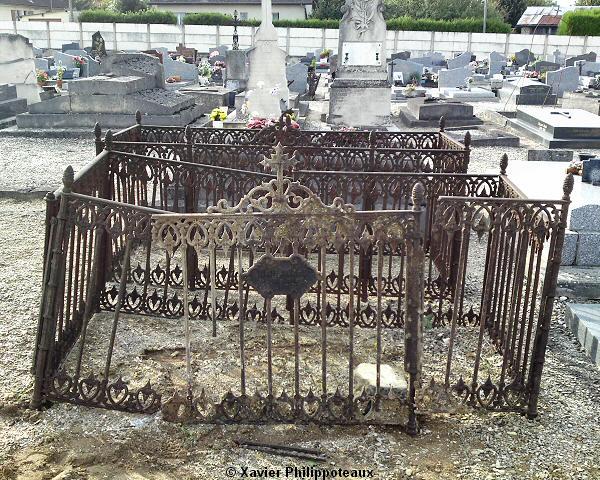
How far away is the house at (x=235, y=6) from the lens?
179 ft

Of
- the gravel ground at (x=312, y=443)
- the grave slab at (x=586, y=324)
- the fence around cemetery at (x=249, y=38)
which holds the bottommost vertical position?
the gravel ground at (x=312, y=443)

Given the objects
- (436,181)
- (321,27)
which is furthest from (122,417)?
(321,27)

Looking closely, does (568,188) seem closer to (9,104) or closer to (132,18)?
(9,104)

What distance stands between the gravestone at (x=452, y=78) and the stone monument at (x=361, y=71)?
419 inches

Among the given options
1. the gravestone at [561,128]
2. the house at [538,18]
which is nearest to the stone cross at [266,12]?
the gravestone at [561,128]

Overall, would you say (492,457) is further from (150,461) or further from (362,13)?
(362,13)

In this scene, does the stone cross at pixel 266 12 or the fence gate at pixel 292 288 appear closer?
the fence gate at pixel 292 288

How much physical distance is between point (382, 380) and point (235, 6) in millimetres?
55165

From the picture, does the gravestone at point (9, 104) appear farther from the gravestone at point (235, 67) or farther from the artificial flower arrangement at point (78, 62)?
the artificial flower arrangement at point (78, 62)

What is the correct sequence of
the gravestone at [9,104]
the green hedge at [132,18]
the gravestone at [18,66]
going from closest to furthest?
the gravestone at [9,104], the gravestone at [18,66], the green hedge at [132,18]

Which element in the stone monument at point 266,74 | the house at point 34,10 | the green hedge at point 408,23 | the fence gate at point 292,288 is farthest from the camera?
the house at point 34,10

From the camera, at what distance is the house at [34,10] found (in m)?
59.8

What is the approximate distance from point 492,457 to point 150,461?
6.16ft

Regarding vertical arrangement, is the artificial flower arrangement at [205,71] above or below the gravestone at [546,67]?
below
